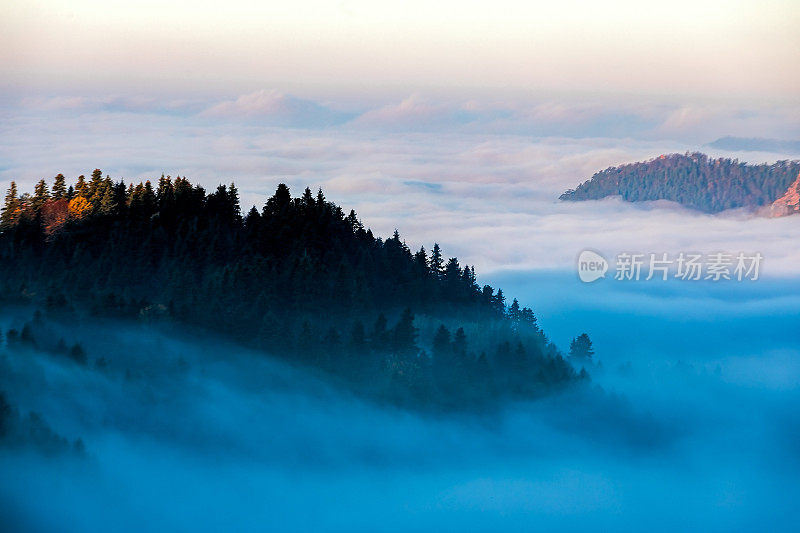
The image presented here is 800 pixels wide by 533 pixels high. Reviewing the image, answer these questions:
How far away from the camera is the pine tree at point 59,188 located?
105m

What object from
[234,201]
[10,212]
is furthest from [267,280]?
[10,212]

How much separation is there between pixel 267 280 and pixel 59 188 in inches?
863

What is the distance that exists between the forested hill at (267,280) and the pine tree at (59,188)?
0.21m

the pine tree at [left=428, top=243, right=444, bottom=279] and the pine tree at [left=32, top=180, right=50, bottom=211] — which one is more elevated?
the pine tree at [left=32, top=180, right=50, bottom=211]

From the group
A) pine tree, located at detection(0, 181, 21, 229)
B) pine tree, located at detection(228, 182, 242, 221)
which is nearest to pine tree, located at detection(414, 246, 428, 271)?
pine tree, located at detection(228, 182, 242, 221)

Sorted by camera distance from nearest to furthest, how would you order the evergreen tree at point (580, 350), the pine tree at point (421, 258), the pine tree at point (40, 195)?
the pine tree at point (40, 195) → the pine tree at point (421, 258) → the evergreen tree at point (580, 350)

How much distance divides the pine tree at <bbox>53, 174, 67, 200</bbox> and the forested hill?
207 mm

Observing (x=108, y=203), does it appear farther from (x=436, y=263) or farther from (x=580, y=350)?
(x=580, y=350)

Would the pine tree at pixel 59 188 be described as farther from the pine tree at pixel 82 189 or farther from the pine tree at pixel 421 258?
the pine tree at pixel 421 258

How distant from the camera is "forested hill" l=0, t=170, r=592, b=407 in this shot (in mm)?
104625

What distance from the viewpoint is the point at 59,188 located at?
105500 millimetres

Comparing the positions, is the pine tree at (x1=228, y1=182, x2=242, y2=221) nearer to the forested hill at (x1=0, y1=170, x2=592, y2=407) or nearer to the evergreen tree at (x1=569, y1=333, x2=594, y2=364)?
the forested hill at (x1=0, y1=170, x2=592, y2=407)

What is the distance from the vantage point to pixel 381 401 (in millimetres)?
131750

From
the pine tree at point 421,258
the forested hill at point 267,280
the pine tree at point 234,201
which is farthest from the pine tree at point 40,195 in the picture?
the pine tree at point 421,258
